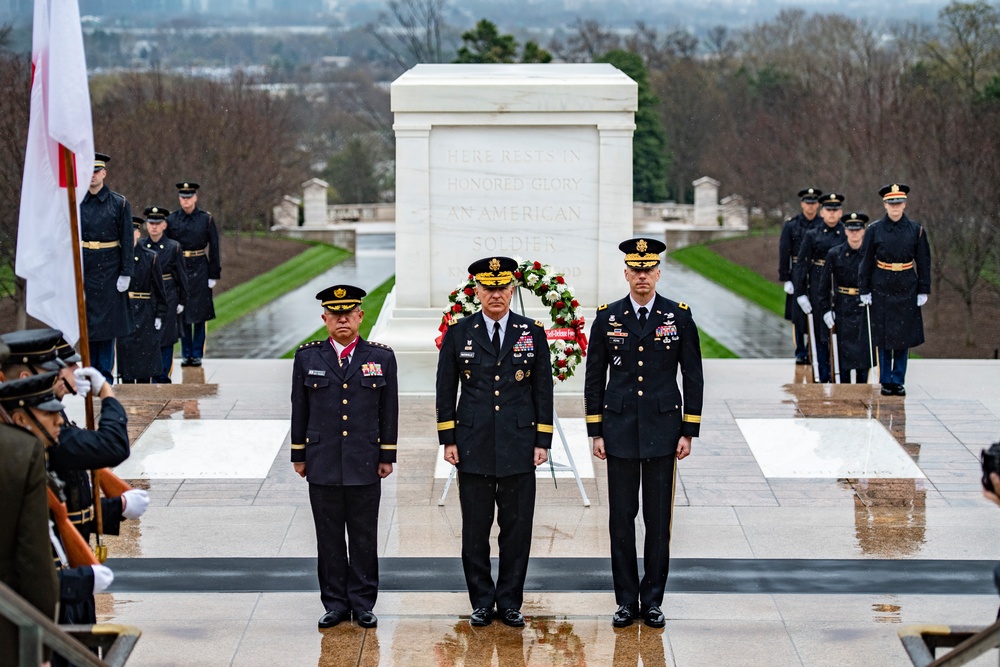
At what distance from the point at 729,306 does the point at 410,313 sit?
18127mm

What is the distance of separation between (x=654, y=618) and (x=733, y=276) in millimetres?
29242

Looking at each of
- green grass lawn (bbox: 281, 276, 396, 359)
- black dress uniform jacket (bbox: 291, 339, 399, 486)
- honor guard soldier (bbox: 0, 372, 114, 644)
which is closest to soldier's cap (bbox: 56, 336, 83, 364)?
honor guard soldier (bbox: 0, 372, 114, 644)

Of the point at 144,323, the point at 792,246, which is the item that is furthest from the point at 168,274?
the point at 792,246

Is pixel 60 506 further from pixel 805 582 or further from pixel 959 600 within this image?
pixel 959 600

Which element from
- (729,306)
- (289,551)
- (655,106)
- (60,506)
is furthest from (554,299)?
(655,106)

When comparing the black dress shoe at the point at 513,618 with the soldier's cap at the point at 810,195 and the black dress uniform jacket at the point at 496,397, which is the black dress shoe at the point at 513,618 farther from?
the soldier's cap at the point at 810,195

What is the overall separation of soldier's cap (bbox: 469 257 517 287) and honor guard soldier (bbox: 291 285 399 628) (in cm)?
55

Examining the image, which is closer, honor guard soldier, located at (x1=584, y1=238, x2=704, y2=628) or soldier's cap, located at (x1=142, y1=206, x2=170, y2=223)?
honor guard soldier, located at (x1=584, y1=238, x2=704, y2=628)

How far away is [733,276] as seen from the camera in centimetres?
3544

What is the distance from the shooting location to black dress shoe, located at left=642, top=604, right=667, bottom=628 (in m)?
6.74

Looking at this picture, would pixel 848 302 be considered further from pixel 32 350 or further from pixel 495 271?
pixel 32 350

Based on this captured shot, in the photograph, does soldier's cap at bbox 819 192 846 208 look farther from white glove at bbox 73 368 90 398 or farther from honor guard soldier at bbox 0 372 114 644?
honor guard soldier at bbox 0 372 114 644

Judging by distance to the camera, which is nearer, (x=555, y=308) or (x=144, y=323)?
(x=555, y=308)

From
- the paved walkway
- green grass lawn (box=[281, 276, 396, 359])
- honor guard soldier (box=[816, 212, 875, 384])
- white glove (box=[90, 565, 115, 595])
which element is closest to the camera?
white glove (box=[90, 565, 115, 595])
